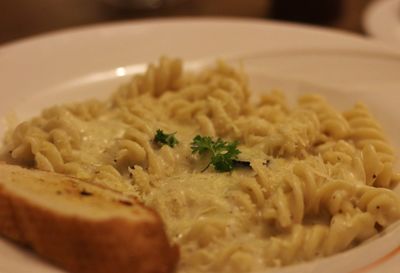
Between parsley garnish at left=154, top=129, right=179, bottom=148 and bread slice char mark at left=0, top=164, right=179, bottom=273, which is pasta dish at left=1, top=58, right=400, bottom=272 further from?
bread slice char mark at left=0, top=164, right=179, bottom=273

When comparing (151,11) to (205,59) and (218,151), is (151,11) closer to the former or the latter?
(205,59)

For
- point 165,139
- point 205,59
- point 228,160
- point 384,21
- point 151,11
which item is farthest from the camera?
point 151,11

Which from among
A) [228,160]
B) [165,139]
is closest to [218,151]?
[228,160]

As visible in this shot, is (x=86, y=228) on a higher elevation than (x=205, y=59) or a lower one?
lower

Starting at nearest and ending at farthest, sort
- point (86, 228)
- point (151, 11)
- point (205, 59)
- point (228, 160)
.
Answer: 1. point (86, 228)
2. point (228, 160)
3. point (205, 59)
4. point (151, 11)

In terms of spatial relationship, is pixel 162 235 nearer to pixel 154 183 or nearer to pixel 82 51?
pixel 154 183

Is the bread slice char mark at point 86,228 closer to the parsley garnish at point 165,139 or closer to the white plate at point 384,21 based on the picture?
the parsley garnish at point 165,139

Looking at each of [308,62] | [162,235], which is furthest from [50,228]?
[308,62]
